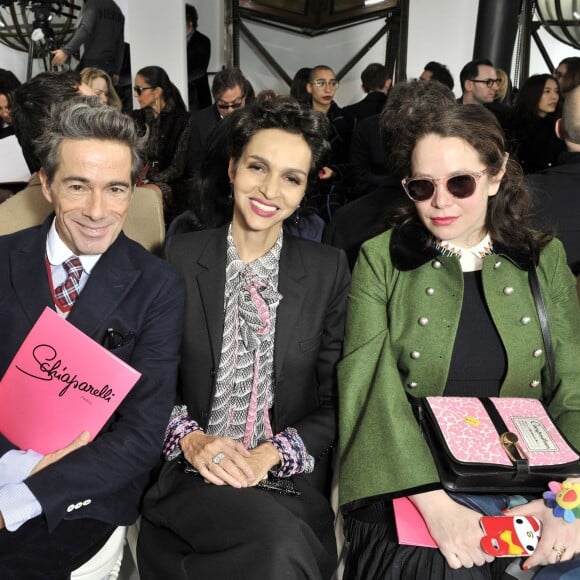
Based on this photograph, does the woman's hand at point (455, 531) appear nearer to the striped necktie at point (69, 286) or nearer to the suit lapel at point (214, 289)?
the suit lapel at point (214, 289)

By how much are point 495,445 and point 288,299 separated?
76 cm

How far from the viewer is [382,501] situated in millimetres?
1864

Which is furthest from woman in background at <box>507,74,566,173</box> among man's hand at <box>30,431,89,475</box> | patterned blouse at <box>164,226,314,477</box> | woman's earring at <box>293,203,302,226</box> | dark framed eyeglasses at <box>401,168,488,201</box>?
man's hand at <box>30,431,89,475</box>

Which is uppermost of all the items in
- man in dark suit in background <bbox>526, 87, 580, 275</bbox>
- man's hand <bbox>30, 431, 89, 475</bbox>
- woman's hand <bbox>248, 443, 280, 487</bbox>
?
man in dark suit in background <bbox>526, 87, 580, 275</bbox>

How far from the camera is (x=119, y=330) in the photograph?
1.84 m

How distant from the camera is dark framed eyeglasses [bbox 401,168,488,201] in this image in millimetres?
1917

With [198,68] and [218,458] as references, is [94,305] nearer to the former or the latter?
[218,458]

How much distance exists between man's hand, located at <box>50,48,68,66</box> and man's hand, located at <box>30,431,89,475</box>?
4.70 m

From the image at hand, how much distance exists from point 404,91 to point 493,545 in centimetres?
209

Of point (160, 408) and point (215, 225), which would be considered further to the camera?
point (215, 225)

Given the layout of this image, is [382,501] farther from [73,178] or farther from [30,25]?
[30,25]

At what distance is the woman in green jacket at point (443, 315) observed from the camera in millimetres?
1882

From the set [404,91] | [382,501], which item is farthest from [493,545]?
[404,91]

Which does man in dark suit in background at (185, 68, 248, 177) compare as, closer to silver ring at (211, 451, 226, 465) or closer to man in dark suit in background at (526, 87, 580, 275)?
man in dark suit in background at (526, 87, 580, 275)
